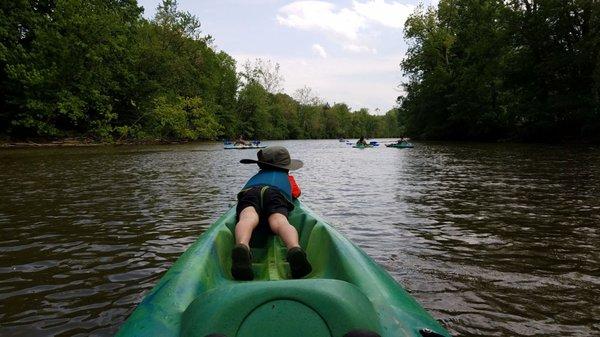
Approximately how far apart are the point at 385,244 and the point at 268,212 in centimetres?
224

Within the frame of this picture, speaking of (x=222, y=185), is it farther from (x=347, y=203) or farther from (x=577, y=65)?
(x=577, y=65)

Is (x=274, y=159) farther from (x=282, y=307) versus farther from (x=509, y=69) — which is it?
(x=509, y=69)

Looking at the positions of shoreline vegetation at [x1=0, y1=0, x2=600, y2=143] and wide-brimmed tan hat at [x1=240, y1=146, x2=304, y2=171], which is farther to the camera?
shoreline vegetation at [x1=0, y1=0, x2=600, y2=143]

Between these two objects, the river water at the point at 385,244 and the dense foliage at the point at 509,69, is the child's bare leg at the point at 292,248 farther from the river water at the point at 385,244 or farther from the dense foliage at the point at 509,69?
the dense foliage at the point at 509,69

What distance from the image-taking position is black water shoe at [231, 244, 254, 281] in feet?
10.1

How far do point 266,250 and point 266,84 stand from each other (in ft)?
267

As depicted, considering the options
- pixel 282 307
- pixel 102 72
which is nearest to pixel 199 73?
pixel 102 72

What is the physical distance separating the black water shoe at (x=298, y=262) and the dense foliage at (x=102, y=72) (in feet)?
121

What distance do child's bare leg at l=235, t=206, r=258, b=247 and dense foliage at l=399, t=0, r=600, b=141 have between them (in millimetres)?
26510

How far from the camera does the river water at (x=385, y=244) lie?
3.45 metres

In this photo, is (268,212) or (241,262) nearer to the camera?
(241,262)

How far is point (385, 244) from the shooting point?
557 centimetres

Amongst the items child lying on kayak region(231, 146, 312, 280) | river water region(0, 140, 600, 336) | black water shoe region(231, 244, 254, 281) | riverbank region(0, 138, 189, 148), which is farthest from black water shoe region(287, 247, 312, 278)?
riverbank region(0, 138, 189, 148)

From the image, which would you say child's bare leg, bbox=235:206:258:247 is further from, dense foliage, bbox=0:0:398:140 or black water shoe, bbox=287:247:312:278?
dense foliage, bbox=0:0:398:140
